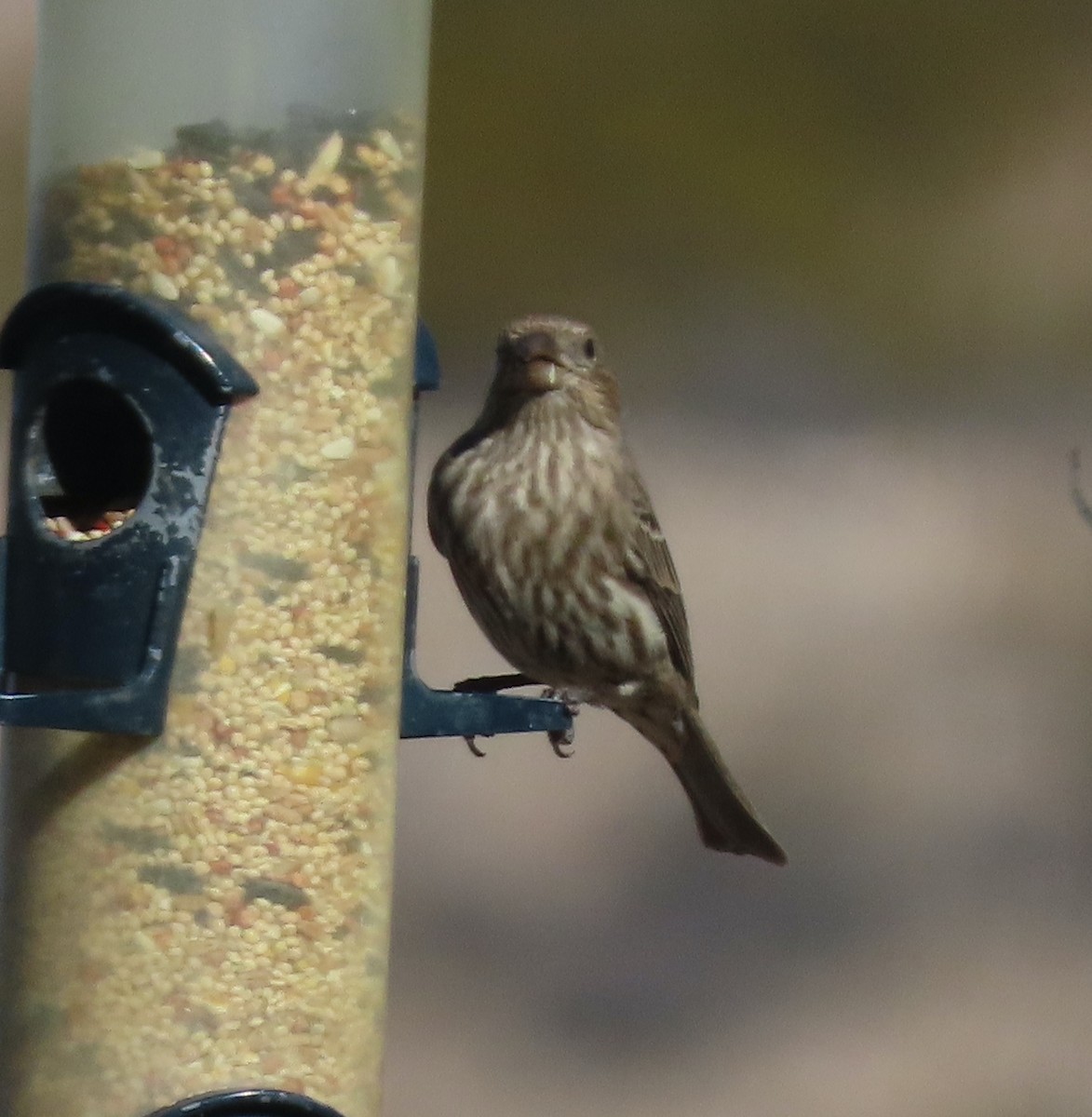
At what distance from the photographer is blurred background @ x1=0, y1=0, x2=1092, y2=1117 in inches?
327

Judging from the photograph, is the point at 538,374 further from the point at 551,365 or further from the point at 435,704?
the point at 435,704

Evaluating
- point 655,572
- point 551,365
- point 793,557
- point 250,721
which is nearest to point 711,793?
point 655,572

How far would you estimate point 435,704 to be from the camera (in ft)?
13.0

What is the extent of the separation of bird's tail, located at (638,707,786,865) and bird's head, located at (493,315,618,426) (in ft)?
2.32

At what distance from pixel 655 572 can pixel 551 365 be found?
17.5 inches

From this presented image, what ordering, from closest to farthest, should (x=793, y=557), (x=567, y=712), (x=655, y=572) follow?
1. (x=567, y=712)
2. (x=655, y=572)
3. (x=793, y=557)

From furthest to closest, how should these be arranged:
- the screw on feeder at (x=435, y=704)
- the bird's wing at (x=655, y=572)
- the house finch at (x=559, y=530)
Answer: the bird's wing at (x=655, y=572) < the house finch at (x=559, y=530) < the screw on feeder at (x=435, y=704)

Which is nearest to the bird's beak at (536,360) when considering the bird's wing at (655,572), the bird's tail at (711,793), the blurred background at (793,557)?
the bird's wing at (655,572)

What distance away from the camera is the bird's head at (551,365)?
5051 mm

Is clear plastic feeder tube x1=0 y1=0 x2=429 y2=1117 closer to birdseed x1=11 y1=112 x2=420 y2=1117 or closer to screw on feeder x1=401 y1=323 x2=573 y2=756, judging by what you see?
birdseed x1=11 y1=112 x2=420 y2=1117

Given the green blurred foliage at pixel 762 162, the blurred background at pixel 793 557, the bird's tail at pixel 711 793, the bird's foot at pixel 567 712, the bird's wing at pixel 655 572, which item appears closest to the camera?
the bird's foot at pixel 567 712

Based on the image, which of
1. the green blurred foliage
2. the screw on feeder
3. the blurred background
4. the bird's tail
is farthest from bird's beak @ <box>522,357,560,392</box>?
the green blurred foliage

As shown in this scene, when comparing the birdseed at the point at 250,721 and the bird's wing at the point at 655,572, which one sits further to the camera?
the bird's wing at the point at 655,572

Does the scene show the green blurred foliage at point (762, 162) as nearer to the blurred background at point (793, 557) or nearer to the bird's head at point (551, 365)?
the blurred background at point (793, 557)
